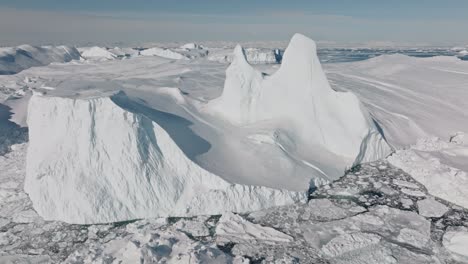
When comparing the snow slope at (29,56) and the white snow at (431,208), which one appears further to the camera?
the snow slope at (29,56)

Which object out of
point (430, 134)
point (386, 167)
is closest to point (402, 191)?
point (386, 167)

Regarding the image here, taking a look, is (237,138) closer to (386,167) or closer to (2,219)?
(386,167)

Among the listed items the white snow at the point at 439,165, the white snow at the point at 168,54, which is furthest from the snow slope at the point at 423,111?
the white snow at the point at 168,54

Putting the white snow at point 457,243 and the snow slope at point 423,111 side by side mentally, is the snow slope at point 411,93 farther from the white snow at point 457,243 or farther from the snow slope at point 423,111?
the white snow at point 457,243

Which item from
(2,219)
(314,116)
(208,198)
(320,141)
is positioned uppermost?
(314,116)

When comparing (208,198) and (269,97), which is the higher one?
(269,97)

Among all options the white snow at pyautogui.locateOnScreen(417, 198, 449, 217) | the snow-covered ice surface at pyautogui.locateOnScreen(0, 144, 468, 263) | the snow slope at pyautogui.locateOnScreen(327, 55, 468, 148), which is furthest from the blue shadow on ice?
the snow slope at pyautogui.locateOnScreen(327, 55, 468, 148)

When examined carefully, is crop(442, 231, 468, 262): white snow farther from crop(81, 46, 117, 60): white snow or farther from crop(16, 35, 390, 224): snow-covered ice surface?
crop(81, 46, 117, 60): white snow

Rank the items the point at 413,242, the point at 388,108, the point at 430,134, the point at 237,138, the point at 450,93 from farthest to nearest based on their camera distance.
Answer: the point at 450,93, the point at 388,108, the point at 430,134, the point at 237,138, the point at 413,242

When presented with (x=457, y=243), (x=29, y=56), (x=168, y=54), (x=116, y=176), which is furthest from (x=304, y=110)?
(x=29, y=56)
